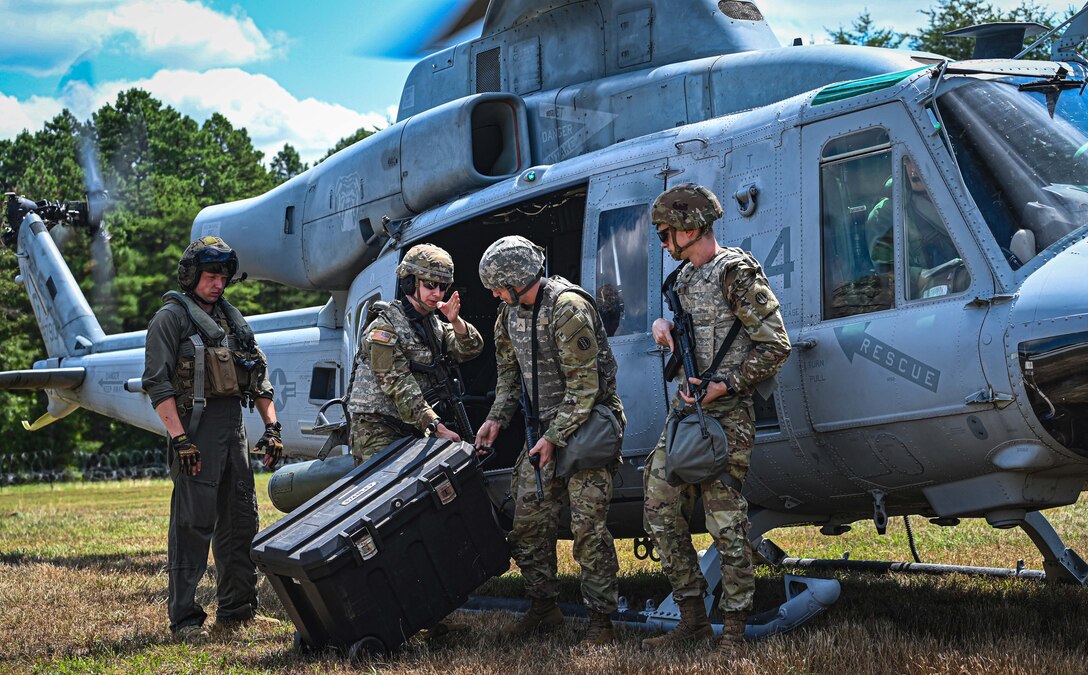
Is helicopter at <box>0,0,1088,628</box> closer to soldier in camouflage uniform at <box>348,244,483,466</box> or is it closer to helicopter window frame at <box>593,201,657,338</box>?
helicopter window frame at <box>593,201,657,338</box>

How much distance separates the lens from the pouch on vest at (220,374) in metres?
5.89

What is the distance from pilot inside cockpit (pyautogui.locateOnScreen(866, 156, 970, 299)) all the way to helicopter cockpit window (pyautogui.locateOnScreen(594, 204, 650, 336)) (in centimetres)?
121

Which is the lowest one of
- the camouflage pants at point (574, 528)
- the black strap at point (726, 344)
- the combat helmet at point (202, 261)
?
the camouflage pants at point (574, 528)

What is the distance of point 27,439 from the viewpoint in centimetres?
3722

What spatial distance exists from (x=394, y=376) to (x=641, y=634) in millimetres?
1684

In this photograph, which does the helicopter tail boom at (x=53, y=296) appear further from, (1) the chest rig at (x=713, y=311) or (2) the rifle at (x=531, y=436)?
(1) the chest rig at (x=713, y=311)

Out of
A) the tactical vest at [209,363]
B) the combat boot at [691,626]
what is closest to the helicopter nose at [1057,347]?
the combat boot at [691,626]

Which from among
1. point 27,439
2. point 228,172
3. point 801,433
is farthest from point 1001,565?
point 228,172

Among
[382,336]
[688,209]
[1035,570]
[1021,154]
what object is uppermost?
[1021,154]

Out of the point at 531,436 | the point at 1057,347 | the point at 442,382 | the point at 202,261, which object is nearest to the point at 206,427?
the point at 202,261

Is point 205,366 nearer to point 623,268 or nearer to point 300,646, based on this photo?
point 300,646

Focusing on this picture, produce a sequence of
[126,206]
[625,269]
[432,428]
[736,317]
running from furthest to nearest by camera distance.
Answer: [126,206] → [625,269] → [432,428] → [736,317]

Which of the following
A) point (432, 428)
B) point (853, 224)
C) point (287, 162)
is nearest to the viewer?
point (853, 224)

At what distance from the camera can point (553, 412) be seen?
5082mm
